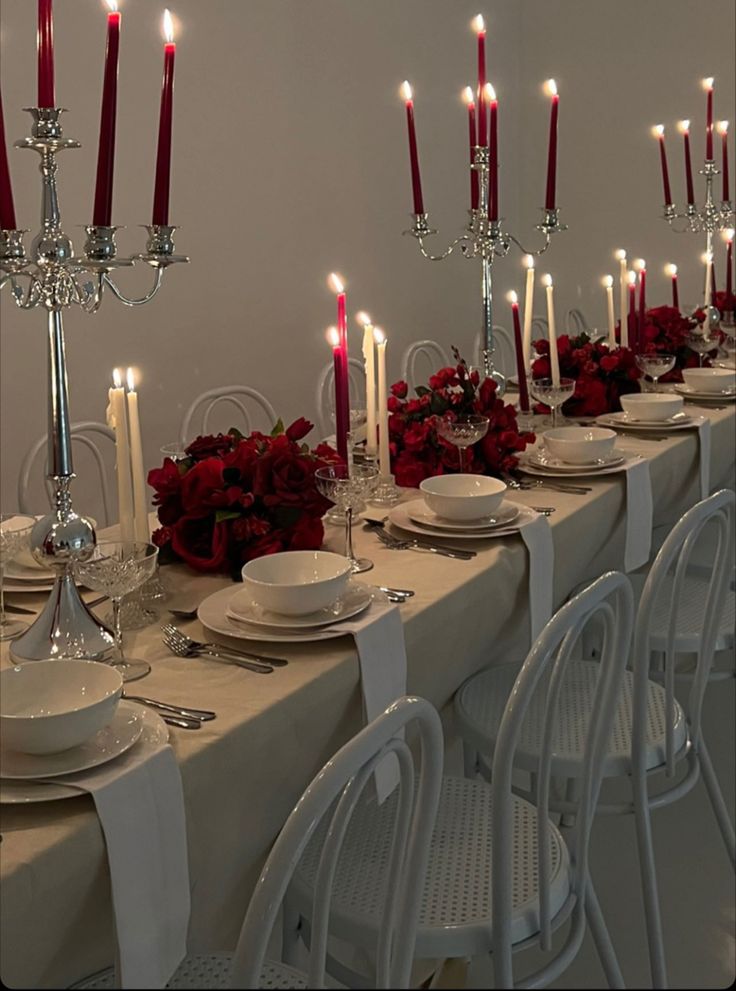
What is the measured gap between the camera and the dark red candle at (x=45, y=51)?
4.25 ft

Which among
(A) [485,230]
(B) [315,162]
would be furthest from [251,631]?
(B) [315,162]

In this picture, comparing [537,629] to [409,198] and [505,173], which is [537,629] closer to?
[409,198]

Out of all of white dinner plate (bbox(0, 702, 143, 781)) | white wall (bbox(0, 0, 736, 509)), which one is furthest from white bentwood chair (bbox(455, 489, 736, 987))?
white wall (bbox(0, 0, 736, 509))

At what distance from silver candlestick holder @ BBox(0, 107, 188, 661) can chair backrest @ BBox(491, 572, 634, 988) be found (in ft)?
1.74

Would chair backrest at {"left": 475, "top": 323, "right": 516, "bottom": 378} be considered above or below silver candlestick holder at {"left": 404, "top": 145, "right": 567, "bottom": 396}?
below

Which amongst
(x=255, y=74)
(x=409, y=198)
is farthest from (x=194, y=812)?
(x=409, y=198)

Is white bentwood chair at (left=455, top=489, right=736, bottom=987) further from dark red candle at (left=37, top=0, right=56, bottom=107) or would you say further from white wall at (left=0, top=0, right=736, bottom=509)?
white wall at (left=0, top=0, right=736, bottom=509)

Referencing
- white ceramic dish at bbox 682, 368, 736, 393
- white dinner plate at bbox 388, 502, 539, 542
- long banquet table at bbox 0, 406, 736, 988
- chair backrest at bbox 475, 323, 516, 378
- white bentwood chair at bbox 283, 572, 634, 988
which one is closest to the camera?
long banquet table at bbox 0, 406, 736, 988

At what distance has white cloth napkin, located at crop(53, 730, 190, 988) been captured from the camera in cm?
112

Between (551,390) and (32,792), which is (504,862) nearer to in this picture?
(32,792)

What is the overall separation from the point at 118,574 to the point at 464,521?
2.64 ft

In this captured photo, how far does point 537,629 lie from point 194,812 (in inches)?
38.0

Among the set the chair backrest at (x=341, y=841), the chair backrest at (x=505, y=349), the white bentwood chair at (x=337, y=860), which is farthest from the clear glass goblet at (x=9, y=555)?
the chair backrest at (x=505, y=349)

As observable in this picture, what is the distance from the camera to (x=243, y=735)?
133 cm
